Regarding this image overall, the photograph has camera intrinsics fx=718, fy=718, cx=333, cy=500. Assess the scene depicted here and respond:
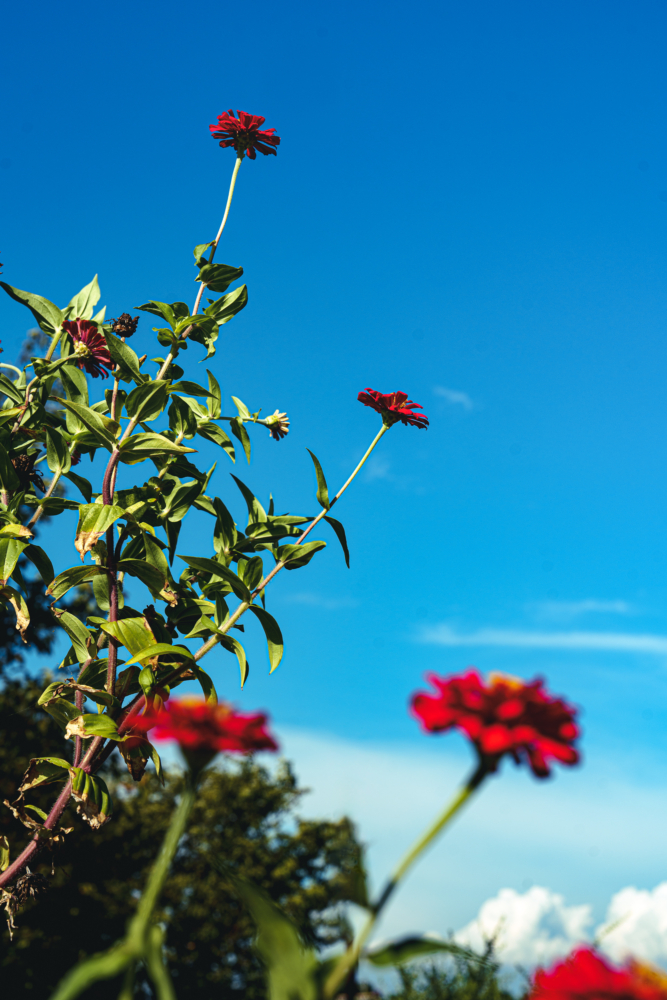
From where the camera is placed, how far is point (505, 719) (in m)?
1.01

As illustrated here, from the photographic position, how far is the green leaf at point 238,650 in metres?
2.60

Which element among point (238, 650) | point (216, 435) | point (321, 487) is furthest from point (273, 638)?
point (216, 435)

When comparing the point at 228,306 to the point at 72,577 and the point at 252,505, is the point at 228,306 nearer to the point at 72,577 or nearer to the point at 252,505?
the point at 252,505

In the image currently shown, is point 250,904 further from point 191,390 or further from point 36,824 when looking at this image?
point 191,390

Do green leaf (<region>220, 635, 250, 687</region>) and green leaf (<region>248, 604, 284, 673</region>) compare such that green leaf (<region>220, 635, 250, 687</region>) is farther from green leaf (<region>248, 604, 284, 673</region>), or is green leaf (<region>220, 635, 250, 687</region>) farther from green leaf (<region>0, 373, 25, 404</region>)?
green leaf (<region>0, 373, 25, 404</region>)

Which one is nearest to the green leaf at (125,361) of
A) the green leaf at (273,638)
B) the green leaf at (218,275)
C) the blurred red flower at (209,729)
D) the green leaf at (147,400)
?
the green leaf at (147,400)

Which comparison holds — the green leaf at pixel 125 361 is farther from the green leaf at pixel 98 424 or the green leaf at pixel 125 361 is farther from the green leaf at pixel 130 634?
the green leaf at pixel 130 634

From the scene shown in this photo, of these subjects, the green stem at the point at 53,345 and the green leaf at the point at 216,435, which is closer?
the green leaf at the point at 216,435

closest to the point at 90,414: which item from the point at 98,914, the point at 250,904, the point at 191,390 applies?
the point at 191,390

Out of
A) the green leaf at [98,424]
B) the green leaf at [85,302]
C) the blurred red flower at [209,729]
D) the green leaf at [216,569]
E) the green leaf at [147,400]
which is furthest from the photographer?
the green leaf at [85,302]

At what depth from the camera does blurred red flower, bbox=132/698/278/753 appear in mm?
1094

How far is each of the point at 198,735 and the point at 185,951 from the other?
22.7 meters

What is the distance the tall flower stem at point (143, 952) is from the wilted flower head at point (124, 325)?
2.58m

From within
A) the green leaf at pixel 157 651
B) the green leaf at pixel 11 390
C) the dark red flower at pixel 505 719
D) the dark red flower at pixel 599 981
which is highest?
the green leaf at pixel 11 390
